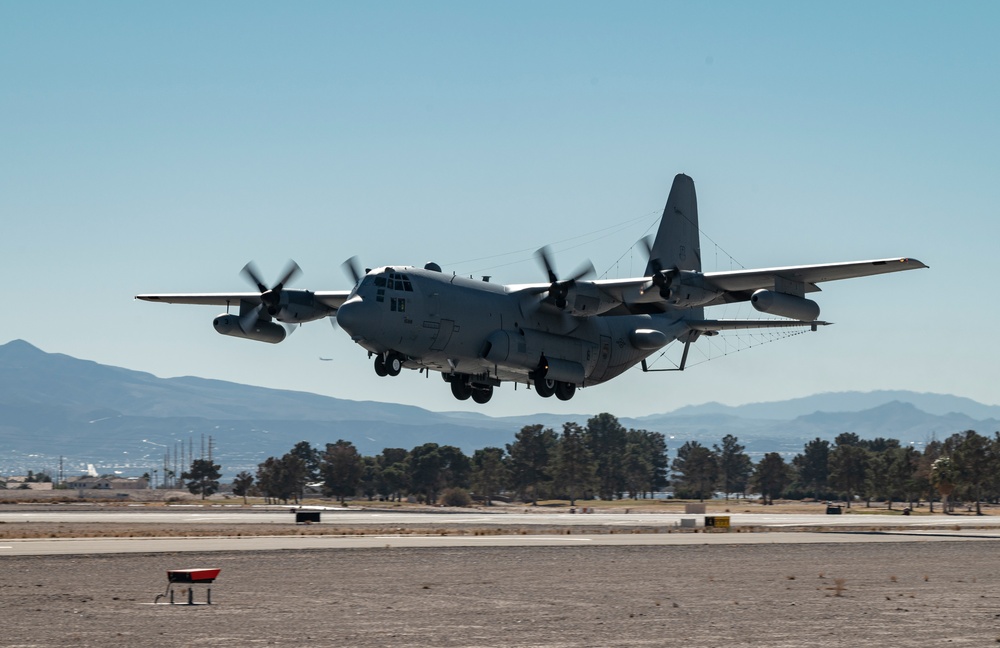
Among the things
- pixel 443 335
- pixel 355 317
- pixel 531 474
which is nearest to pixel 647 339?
pixel 443 335

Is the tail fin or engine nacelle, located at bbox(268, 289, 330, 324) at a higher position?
the tail fin

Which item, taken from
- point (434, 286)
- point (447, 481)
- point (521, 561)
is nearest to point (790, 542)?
point (521, 561)

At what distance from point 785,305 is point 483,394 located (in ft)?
51.7

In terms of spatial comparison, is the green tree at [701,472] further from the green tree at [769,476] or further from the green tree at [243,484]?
the green tree at [243,484]

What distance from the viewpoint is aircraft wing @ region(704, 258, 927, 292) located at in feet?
152

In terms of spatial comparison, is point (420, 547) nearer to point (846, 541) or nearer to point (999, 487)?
point (846, 541)

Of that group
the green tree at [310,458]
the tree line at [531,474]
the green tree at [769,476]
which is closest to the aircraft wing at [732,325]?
the tree line at [531,474]

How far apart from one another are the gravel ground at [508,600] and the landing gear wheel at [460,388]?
1729 cm

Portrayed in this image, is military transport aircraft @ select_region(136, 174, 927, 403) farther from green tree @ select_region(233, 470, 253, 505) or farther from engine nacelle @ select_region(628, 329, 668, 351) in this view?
green tree @ select_region(233, 470, 253, 505)

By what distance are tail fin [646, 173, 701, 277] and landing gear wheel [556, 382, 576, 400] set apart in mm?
12012

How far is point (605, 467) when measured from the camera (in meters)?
188

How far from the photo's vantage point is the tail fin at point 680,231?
→ 2560 inches

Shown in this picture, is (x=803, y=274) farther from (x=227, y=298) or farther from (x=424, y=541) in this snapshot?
(x=227, y=298)

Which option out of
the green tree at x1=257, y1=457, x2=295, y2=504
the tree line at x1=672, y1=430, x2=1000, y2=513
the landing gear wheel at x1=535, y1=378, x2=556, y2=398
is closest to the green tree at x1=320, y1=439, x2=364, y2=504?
the green tree at x1=257, y1=457, x2=295, y2=504
